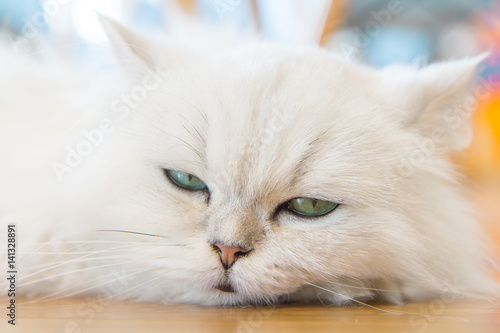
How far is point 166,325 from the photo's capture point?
0.83m

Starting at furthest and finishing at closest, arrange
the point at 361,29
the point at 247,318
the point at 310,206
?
the point at 361,29 < the point at 310,206 < the point at 247,318

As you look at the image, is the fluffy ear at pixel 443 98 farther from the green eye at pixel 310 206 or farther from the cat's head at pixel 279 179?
the green eye at pixel 310 206

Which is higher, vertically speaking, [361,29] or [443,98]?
[361,29]

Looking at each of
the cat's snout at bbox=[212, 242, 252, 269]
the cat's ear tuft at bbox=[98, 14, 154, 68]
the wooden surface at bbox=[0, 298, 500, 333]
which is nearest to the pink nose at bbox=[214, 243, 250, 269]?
the cat's snout at bbox=[212, 242, 252, 269]

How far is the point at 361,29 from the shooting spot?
10.5 feet

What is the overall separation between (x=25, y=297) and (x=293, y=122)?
72 cm

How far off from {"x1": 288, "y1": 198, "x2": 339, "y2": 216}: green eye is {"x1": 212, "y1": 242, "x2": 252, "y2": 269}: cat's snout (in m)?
0.14

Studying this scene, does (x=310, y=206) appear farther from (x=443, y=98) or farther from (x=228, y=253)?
(x=443, y=98)

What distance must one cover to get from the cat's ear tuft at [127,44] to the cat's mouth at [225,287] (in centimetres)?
56

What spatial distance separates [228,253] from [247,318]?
13cm

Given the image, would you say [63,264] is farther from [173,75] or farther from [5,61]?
[5,61]

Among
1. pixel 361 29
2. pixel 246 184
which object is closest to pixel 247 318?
pixel 246 184

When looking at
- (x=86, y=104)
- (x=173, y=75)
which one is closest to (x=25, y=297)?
(x=86, y=104)

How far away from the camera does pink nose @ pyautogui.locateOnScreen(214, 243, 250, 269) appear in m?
0.96
